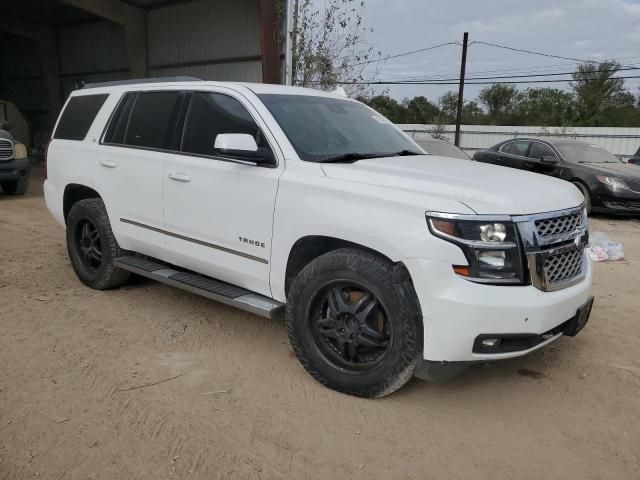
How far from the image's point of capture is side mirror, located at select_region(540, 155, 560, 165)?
11.0 meters

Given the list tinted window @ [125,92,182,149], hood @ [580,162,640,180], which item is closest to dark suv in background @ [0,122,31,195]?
tinted window @ [125,92,182,149]

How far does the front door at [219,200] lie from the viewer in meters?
3.75

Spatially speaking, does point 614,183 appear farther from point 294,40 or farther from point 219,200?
point 219,200

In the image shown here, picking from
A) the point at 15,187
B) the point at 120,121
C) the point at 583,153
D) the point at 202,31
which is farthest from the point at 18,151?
the point at 583,153

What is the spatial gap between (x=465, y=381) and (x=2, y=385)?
2965 millimetres

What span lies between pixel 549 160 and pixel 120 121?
8.86m

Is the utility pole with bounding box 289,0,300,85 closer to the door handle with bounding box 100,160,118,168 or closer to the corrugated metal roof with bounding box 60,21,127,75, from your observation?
the door handle with bounding box 100,160,118,168

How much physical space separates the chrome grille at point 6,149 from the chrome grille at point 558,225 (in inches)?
440

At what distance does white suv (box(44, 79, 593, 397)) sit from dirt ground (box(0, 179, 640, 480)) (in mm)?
372

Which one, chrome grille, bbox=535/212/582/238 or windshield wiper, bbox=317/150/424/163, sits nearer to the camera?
chrome grille, bbox=535/212/582/238

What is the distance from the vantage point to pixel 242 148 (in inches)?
141

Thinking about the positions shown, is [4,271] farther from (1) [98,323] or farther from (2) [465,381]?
(2) [465,381]

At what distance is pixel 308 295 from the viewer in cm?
347

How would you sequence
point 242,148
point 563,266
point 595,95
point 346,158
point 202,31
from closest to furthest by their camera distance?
point 563,266 → point 242,148 → point 346,158 → point 202,31 → point 595,95
